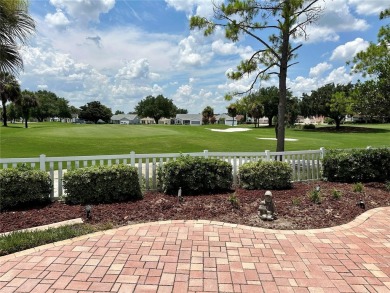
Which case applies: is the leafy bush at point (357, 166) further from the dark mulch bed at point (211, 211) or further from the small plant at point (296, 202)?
the small plant at point (296, 202)

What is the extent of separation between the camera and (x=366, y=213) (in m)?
5.47

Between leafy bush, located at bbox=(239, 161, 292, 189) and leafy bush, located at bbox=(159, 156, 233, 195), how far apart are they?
54cm

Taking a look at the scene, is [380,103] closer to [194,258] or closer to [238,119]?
[194,258]

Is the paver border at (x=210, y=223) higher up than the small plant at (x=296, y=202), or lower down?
lower down

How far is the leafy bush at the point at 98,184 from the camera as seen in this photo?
5762 mm

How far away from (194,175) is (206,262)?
3072 mm

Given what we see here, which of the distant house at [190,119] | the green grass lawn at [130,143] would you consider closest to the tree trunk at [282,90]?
the green grass lawn at [130,143]

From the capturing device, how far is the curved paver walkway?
9.83 ft

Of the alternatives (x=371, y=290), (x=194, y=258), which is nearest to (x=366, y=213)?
(x=371, y=290)

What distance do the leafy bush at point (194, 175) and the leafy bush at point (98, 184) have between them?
81 cm

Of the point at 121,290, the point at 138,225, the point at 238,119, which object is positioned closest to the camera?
the point at 121,290

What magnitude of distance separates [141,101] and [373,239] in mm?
94011

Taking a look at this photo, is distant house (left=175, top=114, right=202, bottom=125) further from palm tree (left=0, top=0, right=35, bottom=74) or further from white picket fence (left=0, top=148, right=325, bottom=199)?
palm tree (left=0, top=0, right=35, bottom=74)

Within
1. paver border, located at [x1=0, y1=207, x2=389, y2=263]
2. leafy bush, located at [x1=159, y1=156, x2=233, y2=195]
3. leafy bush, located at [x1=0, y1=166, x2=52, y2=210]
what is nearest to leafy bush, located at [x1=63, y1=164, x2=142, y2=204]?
leafy bush, located at [x1=0, y1=166, x2=52, y2=210]
